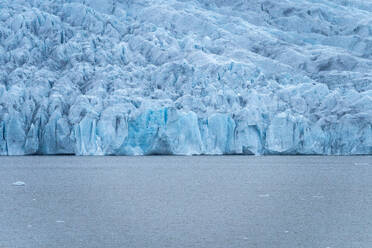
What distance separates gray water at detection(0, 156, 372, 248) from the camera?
9305 millimetres

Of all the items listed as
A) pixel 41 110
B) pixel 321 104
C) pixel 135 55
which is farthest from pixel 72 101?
pixel 321 104

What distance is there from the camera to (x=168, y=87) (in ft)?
118

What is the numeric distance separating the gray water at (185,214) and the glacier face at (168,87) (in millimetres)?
10811

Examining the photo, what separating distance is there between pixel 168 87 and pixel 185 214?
941 inches

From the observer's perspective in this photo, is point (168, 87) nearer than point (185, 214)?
No

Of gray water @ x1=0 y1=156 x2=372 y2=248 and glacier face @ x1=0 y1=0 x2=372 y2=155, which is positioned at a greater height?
glacier face @ x1=0 y1=0 x2=372 y2=155

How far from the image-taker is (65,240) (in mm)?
9273

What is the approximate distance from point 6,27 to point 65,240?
3240 cm

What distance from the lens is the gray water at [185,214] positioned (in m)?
9.30

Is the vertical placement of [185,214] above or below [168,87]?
below

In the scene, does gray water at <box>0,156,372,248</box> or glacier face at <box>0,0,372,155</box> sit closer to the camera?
gray water at <box>0,156,372,248</box>

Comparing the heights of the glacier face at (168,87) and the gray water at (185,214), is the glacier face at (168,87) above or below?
above

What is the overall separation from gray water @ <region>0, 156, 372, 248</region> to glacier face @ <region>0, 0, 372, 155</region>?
10.8 m

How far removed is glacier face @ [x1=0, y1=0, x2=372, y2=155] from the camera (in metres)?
31.7
